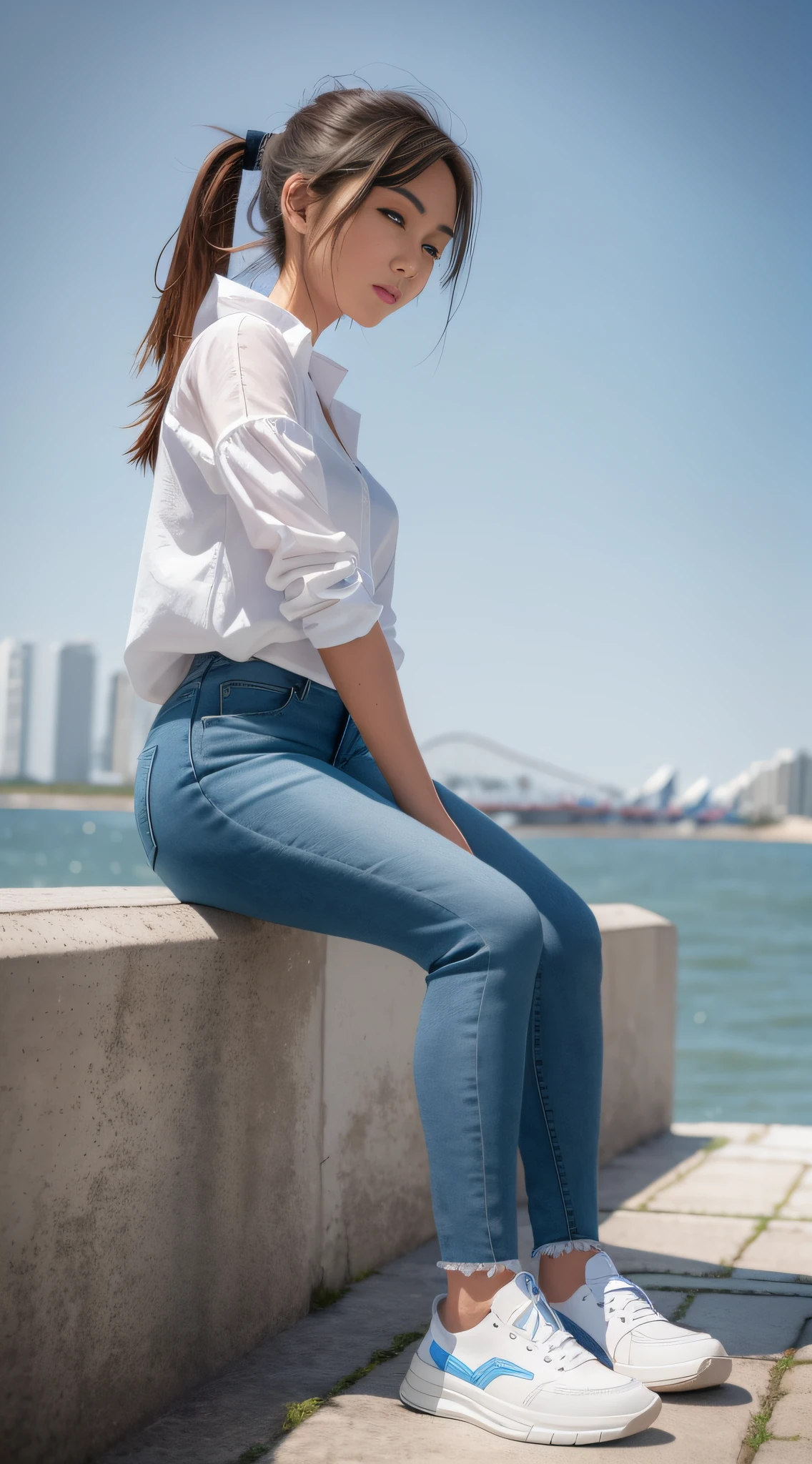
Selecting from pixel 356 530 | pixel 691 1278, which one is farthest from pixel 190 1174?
pixel 691 1278

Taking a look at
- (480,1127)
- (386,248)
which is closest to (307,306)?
(386,248)

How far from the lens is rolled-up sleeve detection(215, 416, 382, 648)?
Answer: 1.28m

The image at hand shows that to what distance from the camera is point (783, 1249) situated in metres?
2.02

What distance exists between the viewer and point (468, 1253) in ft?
3.92

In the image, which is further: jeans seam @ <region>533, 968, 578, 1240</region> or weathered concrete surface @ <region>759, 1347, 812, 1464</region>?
jeans seam @ <region>533, 968, 578, 1240</region>

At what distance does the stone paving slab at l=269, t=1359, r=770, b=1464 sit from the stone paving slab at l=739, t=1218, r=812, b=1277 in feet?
2.02

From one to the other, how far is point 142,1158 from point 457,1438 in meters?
0.40

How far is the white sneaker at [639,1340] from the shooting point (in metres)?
1.29

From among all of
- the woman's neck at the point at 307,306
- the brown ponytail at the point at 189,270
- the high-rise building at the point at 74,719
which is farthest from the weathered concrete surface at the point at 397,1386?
the high-rise building at the point at 74,719

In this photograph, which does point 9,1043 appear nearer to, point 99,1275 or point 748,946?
point 99,1275

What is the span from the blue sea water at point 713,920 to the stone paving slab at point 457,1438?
25.5ft

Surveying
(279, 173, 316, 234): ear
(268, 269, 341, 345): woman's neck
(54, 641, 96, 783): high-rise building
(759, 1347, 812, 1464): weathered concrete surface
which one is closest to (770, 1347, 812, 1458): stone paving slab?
(759, 1347, 812, 1464): weathered concrete surface

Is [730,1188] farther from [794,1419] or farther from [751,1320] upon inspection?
[794,1419]

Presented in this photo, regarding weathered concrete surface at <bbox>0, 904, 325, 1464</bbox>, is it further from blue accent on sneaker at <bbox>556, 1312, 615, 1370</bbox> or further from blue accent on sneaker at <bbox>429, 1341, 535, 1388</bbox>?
blue accent on sneaker at <bbox>556, 1312, 615, 1370</bbox>
